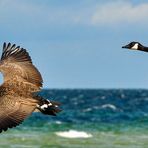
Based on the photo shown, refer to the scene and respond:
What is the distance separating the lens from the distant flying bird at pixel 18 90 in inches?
407

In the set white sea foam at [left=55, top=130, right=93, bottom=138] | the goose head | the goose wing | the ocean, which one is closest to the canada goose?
the goose head

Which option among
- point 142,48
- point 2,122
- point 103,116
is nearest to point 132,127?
point 103,116

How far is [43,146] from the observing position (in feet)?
79.1

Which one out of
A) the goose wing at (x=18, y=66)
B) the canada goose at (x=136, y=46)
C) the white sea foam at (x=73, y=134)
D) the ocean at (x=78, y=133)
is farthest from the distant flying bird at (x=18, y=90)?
the white sea foam at (x=73, y=134)

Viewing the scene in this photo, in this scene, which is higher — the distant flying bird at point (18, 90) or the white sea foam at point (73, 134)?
the distant flying bird at point (18, 90)

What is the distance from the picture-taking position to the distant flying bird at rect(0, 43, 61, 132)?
1033 cm

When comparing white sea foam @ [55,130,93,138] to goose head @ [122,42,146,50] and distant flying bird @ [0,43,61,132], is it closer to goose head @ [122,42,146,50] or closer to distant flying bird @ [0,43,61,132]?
goose head @ [122,42,146,50]

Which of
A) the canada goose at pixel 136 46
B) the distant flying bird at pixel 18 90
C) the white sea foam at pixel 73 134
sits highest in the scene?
the canada goose at pixel 136 46

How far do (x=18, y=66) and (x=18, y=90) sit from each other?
1.17 meters

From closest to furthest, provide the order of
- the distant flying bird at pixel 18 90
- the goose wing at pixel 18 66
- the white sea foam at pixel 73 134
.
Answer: the distant flying bird at pixel 18 90, the goose wing at pixel 18 66, the white sea foam at pixel 73 134

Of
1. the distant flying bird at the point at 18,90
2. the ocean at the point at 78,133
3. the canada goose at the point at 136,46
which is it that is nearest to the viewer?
the distant flying bird at the point at 18,90

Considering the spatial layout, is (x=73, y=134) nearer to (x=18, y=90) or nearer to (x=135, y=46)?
(x=135, y=46)

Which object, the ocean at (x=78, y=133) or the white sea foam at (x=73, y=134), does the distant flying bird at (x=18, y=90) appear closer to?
the ocean at (x=78, y=133)

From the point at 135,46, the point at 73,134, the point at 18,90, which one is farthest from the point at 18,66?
the point at 73,134
